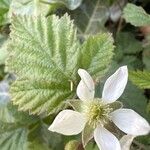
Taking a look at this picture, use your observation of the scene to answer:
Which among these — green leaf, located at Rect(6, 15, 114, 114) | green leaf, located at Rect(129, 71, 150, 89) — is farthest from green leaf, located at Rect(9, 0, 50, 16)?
green leaf, located at Rect(129, 71, 150, 89)

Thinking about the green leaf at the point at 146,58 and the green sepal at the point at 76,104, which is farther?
the green leaf at the point at 146,58

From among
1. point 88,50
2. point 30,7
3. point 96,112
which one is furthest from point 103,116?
point 30,7

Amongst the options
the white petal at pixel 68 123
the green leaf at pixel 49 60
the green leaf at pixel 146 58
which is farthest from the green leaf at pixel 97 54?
the green leaf at pixel 146 58

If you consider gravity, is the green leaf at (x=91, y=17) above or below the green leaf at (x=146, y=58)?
above

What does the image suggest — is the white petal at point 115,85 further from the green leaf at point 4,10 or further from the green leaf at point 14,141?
the green leaf at point 4,10

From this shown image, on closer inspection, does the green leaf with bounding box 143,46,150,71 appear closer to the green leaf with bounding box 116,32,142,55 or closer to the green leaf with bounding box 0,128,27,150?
the green leaf with bounding box 116,32,142,55

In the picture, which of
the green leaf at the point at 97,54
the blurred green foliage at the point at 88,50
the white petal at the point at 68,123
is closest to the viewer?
the white petal at the point at 68,123
